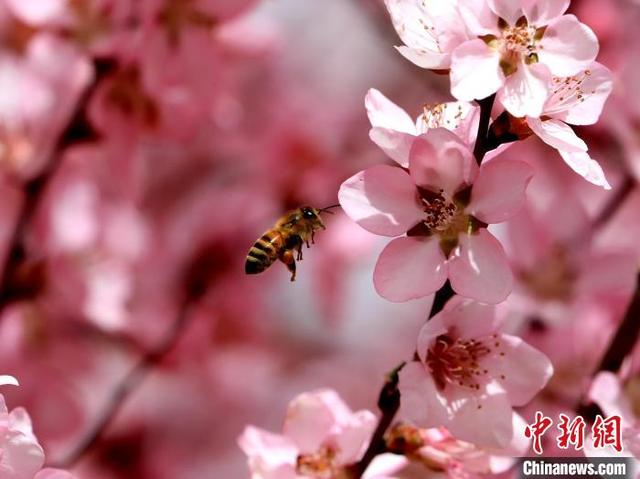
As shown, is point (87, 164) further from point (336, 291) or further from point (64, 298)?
point (336, 291)

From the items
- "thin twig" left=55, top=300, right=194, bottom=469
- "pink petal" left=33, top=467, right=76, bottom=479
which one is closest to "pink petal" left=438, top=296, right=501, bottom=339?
"pink petal" left=33, top=467, right=76, bottom=479

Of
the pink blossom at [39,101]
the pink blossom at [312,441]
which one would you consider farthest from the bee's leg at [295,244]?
the pink blossom at [39,101]

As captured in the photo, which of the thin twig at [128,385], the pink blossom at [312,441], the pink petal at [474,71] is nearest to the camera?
the pink petal at [474,71]

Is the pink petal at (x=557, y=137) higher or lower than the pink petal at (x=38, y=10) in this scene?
lower

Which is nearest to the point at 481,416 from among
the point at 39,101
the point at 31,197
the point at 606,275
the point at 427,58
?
the point at 427,58

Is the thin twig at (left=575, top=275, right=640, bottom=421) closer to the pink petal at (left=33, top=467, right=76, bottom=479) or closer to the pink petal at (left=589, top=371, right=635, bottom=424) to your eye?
the pink petal at (left=589, top=371, right=635, bottom=424)

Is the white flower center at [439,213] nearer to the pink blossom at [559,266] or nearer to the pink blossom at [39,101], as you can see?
the pink blossom at [559,266]
